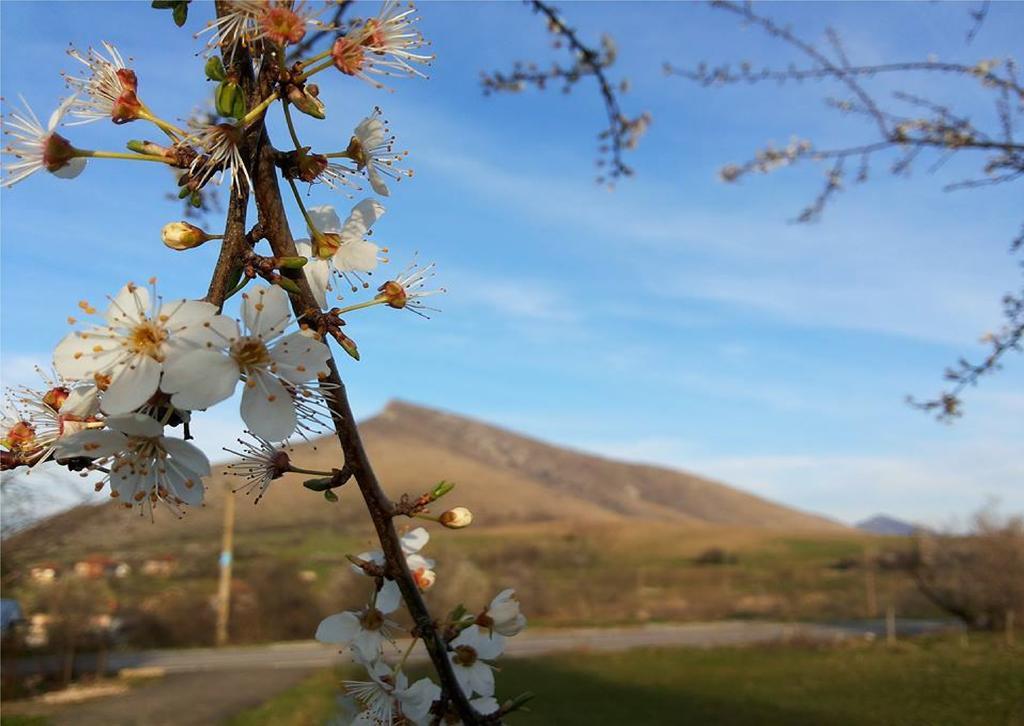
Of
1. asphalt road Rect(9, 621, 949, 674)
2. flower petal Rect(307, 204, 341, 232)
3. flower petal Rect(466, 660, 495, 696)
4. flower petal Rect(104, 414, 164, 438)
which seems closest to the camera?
flower petal Rect(104, 414, 164, 438)

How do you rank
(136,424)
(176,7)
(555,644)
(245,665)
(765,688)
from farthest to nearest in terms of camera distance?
(555,644) < (245,665) < (765,688) < (176,7) < (136,424)

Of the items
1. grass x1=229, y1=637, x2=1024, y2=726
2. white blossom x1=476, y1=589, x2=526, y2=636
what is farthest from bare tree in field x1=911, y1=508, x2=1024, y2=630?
white blossom x1=476, y1=589, x2=526, y2=636

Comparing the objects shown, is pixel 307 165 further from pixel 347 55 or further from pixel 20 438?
pixel 20 438

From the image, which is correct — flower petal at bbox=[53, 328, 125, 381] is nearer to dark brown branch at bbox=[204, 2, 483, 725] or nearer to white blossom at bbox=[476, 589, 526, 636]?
dark brown branch at bbox=[204, 2, 483, 725]

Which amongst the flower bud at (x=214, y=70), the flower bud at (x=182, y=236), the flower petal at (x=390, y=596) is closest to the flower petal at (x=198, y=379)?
the flower bud at (x=182, y=236)

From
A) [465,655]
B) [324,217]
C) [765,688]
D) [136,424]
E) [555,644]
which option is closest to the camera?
[136,424]

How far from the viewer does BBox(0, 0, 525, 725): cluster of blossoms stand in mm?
616

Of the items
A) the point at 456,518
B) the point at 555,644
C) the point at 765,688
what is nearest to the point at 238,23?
the point at 456,518

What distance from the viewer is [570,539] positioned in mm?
30109

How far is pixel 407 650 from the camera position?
0.85 metres

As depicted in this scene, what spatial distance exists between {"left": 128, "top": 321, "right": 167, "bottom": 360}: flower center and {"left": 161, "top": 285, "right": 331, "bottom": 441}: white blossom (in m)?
0.05

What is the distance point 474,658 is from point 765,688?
8.06 meters

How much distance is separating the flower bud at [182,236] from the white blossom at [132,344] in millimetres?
46

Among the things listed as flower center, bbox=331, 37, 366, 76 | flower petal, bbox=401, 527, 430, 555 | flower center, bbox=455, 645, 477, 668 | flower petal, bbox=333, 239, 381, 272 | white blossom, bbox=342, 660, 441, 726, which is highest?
flower center, bbox=331, 37, 366, 76
